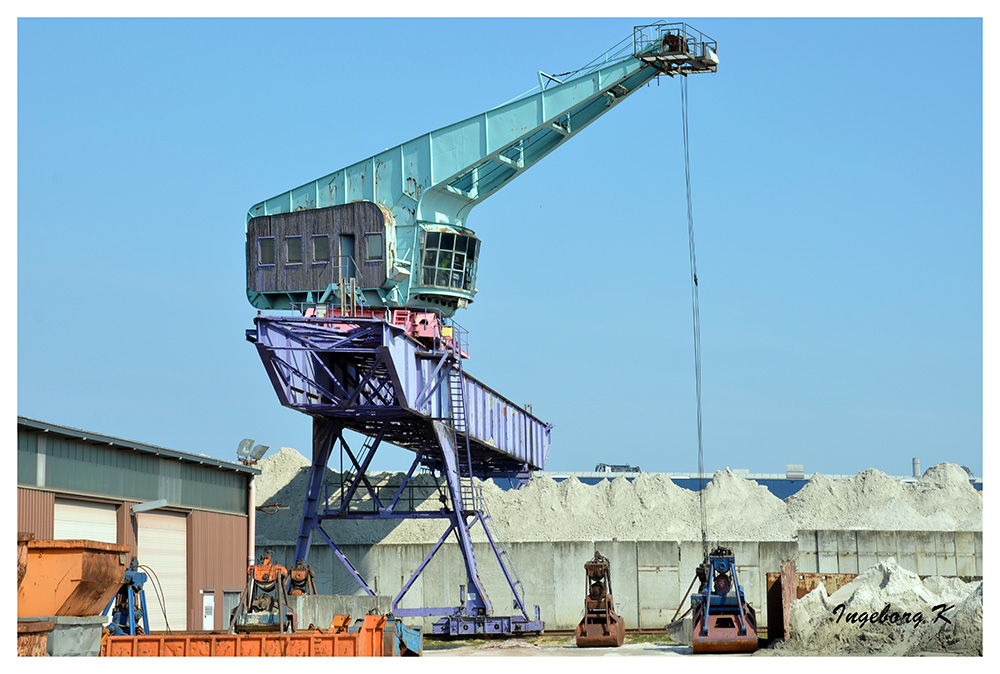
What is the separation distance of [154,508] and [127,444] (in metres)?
2.19

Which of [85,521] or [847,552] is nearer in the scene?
[85,521]

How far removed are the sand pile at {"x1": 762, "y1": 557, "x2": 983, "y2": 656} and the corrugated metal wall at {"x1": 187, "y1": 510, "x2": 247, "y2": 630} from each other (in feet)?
51.5

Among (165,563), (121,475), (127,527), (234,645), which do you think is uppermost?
(121,475)

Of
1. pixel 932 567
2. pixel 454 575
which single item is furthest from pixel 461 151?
pixel 932 567

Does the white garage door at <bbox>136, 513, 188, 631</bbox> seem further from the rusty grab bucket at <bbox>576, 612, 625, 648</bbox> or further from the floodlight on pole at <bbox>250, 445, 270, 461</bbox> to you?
the rusty grab bucket at <bbox>576, 612, 625, 648</bbox>

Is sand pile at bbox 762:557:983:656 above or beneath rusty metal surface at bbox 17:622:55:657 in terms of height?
beneath

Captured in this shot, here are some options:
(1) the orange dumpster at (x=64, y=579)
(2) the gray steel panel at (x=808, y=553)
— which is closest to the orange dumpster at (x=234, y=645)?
(1) the orange dumpster at (x=64, y=579)

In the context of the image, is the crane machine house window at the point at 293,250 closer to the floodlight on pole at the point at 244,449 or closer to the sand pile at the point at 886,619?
the floodlight on pole at the point at 244,449

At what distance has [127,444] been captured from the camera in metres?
31.2

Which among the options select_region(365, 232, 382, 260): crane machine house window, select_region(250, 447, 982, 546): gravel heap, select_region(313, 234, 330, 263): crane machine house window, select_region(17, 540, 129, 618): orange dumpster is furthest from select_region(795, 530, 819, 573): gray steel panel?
select_region(17, 540, 129, 618): orange dumpster

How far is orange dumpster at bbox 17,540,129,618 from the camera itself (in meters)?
22.7

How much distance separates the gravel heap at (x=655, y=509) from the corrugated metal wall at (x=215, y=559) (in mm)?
9002

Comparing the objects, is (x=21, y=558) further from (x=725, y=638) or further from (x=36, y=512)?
(x=725, y=638)

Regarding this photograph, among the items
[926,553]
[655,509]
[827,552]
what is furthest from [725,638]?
[655,509]
